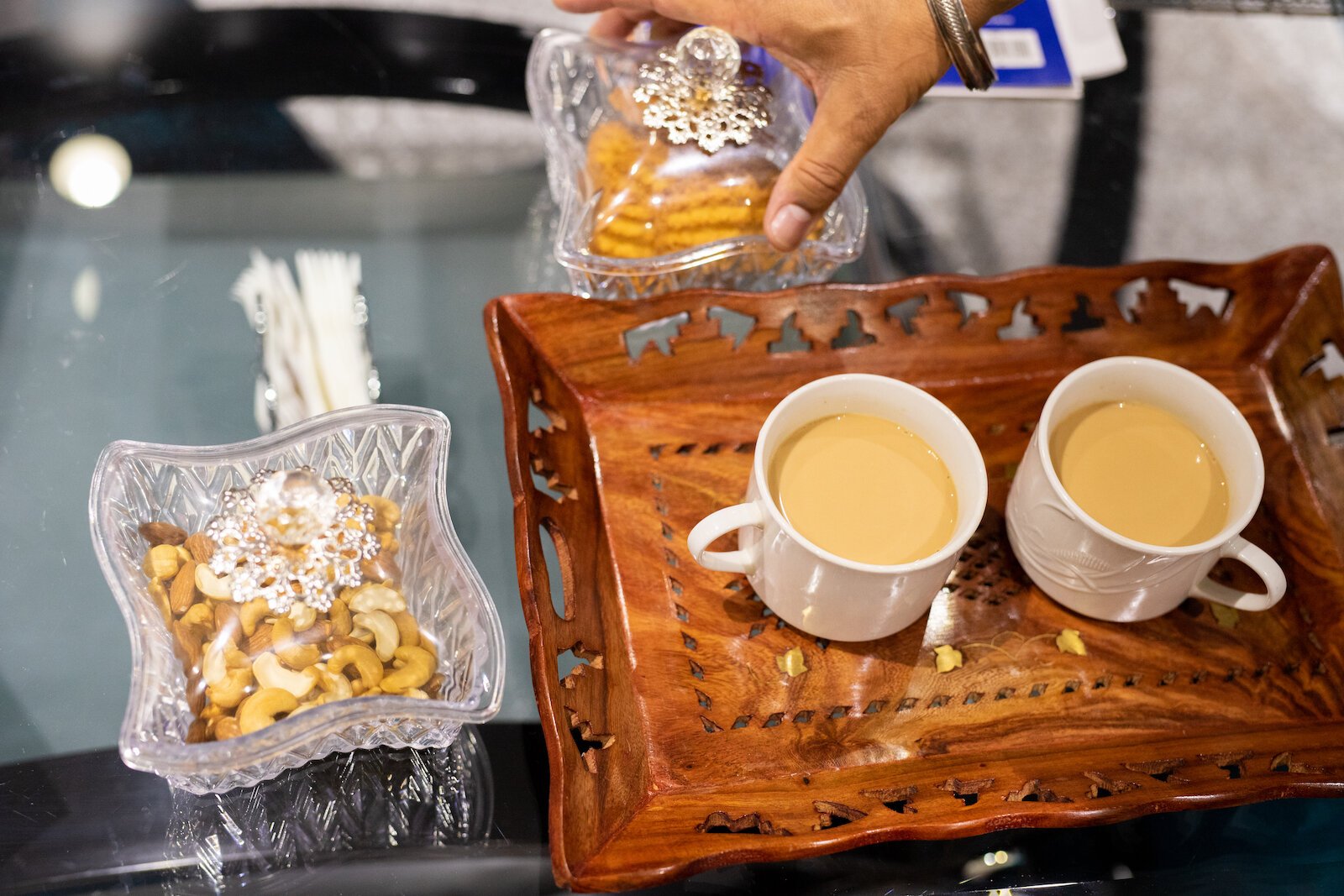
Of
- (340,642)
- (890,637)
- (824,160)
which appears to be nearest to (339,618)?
(340,642)

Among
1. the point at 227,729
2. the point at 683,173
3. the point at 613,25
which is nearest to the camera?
the point at 227,729

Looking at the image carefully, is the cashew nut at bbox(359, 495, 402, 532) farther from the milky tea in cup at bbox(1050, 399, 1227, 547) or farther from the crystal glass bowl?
the milky tea in cup at bbox(1050, 399, 1227, 547)

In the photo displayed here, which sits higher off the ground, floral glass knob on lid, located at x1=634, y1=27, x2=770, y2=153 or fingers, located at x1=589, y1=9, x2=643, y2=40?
fingers, located at x1=589, y1=9, x2=643, y2=40

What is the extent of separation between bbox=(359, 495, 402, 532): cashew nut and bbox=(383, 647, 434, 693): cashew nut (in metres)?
0.09

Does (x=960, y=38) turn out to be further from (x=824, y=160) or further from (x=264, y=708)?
(x=264, y=708)

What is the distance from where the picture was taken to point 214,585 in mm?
661

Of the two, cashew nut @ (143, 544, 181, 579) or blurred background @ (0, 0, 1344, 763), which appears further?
blurred background @ (0, 0, 1344, 763)

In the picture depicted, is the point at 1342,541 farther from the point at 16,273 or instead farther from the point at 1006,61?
the point at 16,273

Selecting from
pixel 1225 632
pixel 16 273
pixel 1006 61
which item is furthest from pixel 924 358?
pixel 16 273

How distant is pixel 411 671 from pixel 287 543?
0.11 m

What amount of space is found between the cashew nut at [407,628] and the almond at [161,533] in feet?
0.48

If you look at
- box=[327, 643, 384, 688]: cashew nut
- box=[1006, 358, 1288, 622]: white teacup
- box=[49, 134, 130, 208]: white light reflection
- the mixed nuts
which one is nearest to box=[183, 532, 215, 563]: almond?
the mixed nuts

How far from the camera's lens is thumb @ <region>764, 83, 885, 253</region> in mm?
798

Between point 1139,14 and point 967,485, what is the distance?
74 cm
